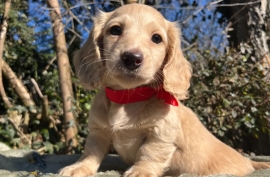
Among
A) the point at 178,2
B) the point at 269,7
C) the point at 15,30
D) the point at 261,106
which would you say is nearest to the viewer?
the point at 261,106

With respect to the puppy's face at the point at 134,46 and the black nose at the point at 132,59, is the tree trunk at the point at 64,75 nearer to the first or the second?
the puppy's face at the point at 134,46

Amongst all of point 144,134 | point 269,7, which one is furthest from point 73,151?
point 269,7

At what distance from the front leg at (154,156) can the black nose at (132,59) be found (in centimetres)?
51

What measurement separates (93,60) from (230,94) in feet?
6.48

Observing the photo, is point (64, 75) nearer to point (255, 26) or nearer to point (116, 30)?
point (116, 30)

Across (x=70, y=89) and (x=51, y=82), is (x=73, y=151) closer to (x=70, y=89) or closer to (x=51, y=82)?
(x=70, y=89)

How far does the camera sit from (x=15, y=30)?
4.44m

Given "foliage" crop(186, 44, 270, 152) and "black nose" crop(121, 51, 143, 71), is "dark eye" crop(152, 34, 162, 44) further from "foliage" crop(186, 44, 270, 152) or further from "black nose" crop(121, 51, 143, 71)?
"foliage" crop(186, 44, 270, 152)

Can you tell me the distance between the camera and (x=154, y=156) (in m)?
2.40

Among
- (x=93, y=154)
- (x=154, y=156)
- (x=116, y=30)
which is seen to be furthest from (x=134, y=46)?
(x=93, y=154)

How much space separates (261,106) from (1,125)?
270 cm

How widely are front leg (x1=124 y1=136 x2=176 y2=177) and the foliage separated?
1.64 m

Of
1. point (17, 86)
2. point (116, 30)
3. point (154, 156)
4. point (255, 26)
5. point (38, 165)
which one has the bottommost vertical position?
point (38, 165)

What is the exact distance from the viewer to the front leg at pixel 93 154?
2402 millimetres
